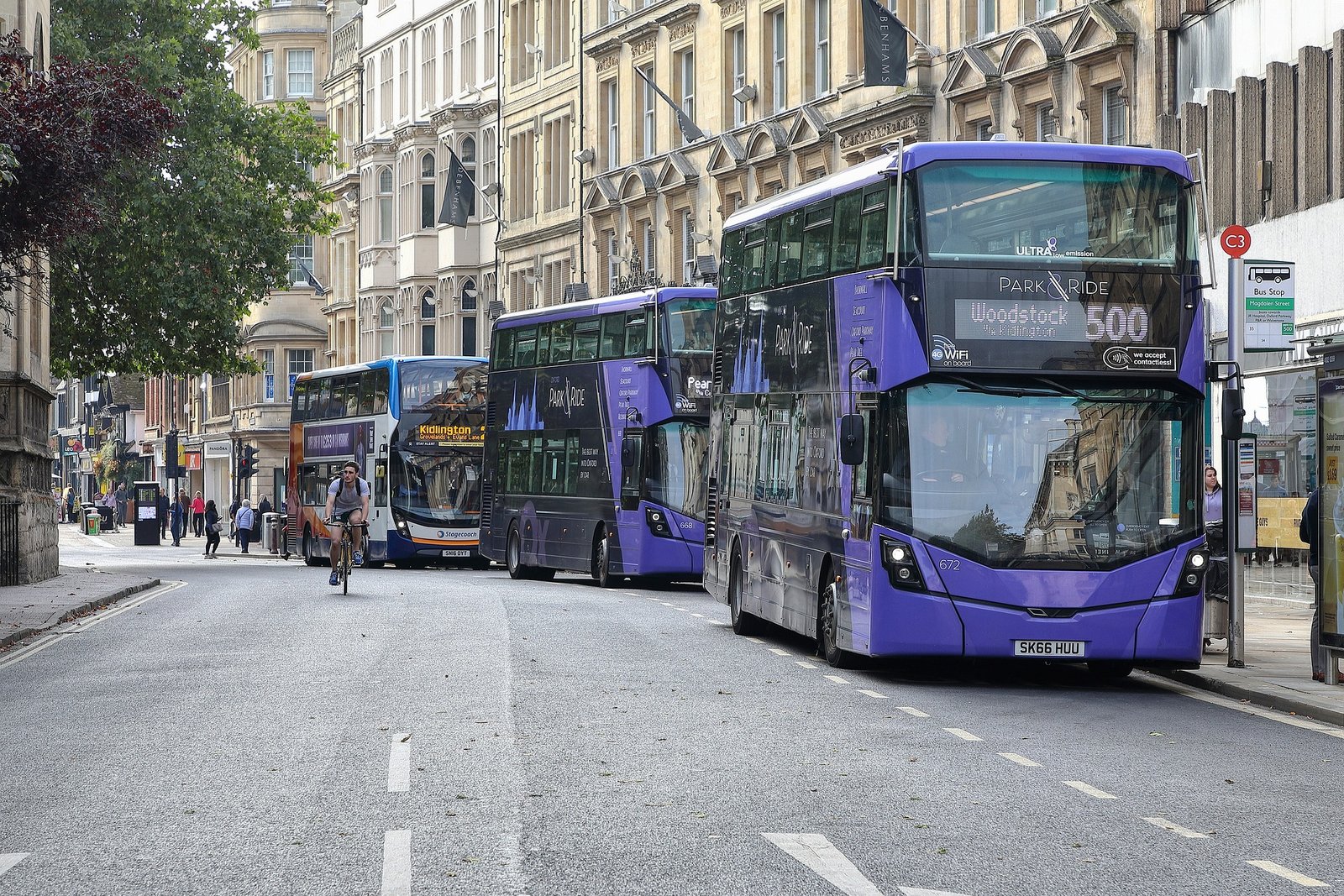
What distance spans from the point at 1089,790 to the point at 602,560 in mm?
22170

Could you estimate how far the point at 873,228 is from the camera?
16844 mm

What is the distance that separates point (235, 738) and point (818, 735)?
3448mm

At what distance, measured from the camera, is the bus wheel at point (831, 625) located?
17594 mm

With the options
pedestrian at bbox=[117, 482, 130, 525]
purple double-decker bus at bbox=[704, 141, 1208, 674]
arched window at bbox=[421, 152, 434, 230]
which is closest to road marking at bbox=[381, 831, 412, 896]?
purple double-decker bus at bbox=[704, 141, 1208, 674]

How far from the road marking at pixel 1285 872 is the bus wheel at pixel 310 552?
4102 cm

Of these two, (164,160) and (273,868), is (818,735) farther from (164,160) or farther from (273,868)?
(164,160)

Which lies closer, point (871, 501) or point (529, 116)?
point (871, 501)

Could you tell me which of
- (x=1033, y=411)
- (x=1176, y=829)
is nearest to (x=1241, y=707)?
(x=1033, y=411)

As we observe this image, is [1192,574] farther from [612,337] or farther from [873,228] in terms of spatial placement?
[612,337]

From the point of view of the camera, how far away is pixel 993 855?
8758mm

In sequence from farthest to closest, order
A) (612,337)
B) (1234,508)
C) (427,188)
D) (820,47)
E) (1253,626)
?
1. (427,188)
2. (820,47)
3. (612,337)
4. (1253,626)
5. (1234,508)

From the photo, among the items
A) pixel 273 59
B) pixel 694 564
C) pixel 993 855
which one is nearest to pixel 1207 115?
pixel 694 564

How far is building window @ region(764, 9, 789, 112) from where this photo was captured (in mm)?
45844

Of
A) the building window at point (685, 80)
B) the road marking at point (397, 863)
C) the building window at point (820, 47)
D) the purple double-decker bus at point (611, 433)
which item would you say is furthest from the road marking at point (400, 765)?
the building window at point (685, 80)
